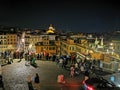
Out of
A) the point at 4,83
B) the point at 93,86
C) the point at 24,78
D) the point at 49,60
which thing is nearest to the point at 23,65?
the point at 49,60

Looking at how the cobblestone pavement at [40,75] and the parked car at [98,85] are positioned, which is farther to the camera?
the cobblestone pavement at [40,75]

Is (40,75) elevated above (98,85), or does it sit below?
below

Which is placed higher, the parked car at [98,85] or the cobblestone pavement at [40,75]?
the parked car at [98,85]

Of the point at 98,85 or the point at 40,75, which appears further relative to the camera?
the point at 40,75

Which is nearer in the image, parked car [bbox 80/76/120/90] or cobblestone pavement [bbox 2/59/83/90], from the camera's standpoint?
parked car [bbox 80/76/120/90]

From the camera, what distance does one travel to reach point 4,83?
72.0ft

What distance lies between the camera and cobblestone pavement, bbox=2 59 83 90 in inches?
833

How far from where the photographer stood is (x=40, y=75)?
25.6 meters

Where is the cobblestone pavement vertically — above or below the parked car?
below

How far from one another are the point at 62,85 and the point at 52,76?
3.51 metres

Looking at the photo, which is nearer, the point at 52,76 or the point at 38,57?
the point at 52,76

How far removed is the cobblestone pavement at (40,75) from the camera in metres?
21.1

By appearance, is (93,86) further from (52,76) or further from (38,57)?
(38,57)

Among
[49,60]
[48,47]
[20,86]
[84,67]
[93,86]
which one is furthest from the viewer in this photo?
[48,47]
